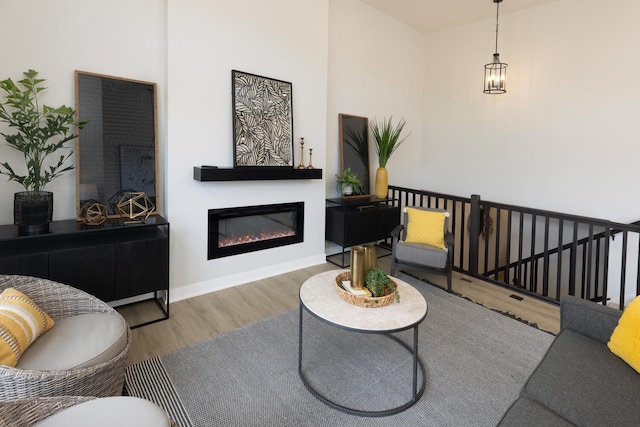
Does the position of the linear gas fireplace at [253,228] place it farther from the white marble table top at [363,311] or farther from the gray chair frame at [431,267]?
the white marble table top at [363,311]

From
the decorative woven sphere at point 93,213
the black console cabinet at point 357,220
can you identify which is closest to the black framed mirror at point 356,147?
the black console cabinet at point 357,220

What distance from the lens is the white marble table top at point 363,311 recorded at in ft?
6.11

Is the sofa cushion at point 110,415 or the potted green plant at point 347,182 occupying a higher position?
the potted green plant at point 347,182

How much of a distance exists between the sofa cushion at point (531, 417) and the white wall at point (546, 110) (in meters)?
3.67

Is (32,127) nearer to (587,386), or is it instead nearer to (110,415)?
(110,415)

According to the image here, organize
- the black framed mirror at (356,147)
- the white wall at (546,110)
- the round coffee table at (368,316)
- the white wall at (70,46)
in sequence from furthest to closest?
the black framed mirror at (356,147) < the white wall at (546,110) < the white wall at (70,46) < the round coffee table at (368,316)

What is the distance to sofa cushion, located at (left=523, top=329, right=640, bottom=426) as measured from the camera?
51.4 inches

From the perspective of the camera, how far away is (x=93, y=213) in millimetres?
2707

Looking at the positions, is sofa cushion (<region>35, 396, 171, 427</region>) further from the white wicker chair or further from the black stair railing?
the black stair railing

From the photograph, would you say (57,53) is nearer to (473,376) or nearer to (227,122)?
(227,122)

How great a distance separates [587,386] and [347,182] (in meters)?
3.34

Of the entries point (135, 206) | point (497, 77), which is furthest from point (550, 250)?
point (135, 206)

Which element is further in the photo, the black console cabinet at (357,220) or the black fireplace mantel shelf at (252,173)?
the black console cabinet at (357,220)

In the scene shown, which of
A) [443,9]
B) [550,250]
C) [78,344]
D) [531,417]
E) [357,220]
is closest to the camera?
[531,417]
